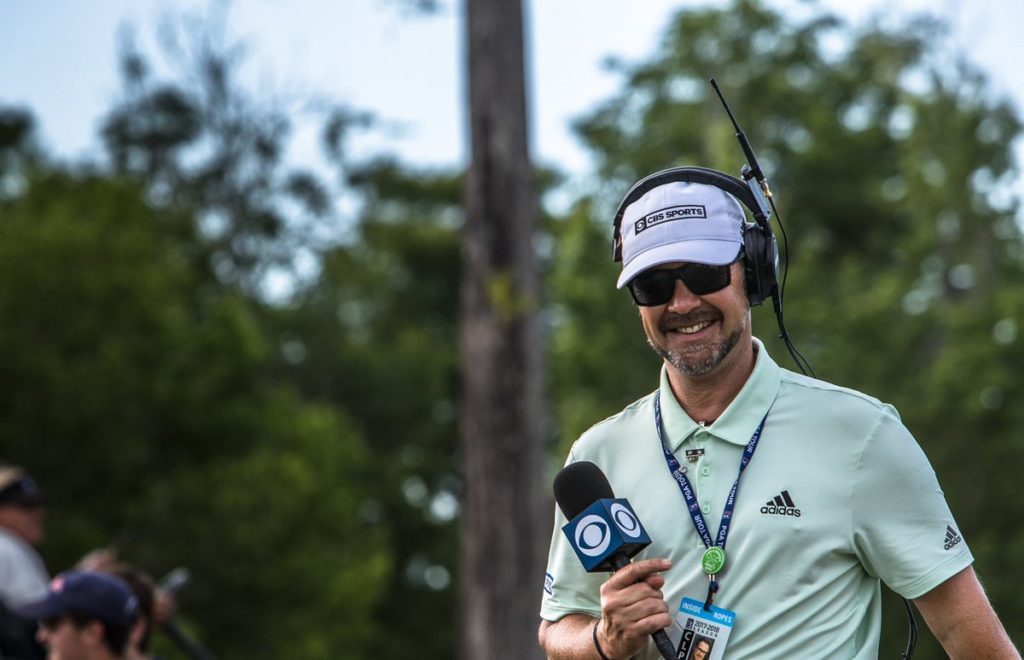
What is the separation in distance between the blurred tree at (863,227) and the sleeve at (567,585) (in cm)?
2001

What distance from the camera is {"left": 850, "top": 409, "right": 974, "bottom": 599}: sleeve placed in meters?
3.07

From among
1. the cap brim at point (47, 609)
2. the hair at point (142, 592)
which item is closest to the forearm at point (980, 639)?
the cap brim at point (47, 609)

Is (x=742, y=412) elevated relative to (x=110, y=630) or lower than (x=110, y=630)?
elevated

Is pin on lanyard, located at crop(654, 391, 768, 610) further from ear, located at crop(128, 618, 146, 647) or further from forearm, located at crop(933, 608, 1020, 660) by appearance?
ear, located at crop(128, 618, 146, 647)

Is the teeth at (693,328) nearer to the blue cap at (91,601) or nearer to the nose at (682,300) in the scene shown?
the nose at (682,300)

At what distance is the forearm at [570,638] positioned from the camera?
3.23m

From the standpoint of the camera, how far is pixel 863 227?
35.7 metres

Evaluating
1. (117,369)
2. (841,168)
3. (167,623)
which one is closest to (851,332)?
(841,168)

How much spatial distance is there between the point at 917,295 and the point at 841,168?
4273 millimetres

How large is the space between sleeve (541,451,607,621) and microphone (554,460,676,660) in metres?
0.19

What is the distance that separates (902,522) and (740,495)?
1.08ft

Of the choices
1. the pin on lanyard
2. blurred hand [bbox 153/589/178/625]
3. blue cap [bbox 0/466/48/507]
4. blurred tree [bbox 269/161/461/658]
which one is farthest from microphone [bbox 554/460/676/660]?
blurred tree [bbox 269/161/461/658]

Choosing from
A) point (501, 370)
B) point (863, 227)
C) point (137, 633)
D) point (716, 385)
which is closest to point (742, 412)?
point (716, 385)

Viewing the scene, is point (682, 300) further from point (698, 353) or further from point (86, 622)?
point (86, 622)
